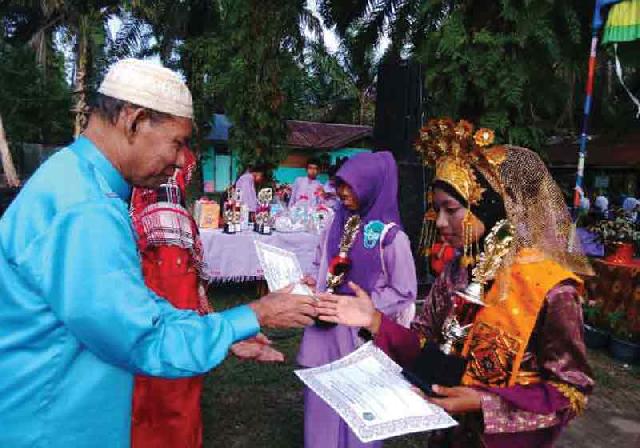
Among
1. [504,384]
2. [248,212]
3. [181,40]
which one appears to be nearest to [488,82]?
[248,212]

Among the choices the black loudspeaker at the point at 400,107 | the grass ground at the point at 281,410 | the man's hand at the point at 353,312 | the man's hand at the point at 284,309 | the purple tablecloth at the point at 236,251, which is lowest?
the grass ground at the point at 281,410

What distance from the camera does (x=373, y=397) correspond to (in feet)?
5.16

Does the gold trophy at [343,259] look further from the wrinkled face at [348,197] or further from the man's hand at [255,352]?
the man's hand at [255,352]

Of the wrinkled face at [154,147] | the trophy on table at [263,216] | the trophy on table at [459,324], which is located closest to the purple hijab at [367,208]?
the trophy on table at [459,324]

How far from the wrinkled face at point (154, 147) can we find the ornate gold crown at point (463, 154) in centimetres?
98

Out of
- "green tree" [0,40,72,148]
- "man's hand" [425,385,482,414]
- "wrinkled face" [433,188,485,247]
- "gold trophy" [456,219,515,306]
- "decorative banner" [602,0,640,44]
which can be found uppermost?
"green tree" [0,40,72,148]

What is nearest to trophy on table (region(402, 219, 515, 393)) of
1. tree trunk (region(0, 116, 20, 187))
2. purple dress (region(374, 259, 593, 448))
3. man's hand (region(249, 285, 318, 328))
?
purple dress (region(374, 259, 593, 448))

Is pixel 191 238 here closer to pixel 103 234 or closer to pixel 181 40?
pixel 103 234

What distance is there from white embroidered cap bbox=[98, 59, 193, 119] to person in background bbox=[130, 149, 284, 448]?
3.66ft

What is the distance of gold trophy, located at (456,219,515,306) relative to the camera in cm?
179

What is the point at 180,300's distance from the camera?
276 cm

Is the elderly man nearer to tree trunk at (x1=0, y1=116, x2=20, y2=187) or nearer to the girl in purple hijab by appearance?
the girl in purple hijab

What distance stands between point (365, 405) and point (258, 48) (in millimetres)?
10561

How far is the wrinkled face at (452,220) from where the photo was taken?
73.7 inches
